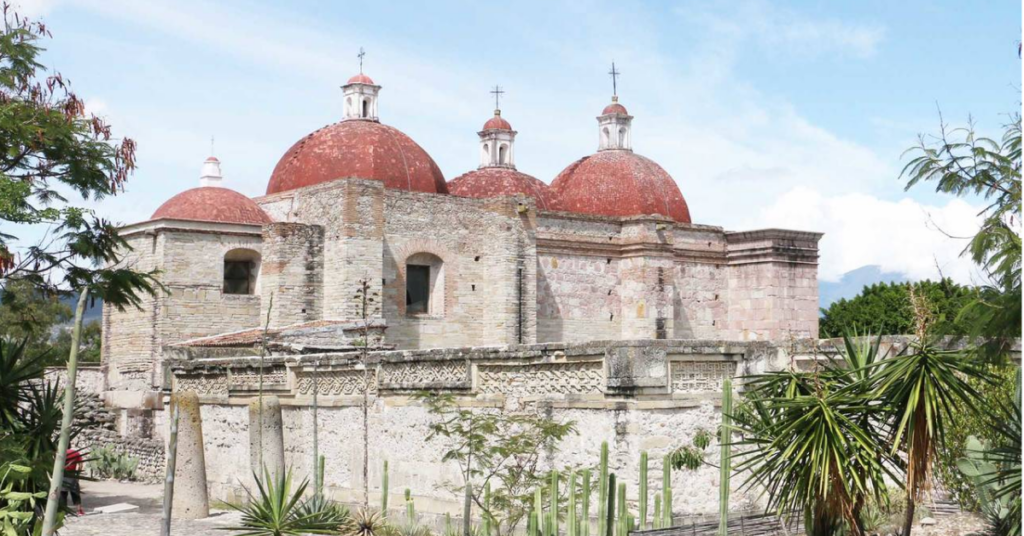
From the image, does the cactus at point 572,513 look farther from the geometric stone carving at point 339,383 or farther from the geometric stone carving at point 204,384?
the geometric stone carving at point 204,384

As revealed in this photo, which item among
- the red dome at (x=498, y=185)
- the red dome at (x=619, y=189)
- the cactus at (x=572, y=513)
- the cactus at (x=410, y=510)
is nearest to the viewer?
the cactus at (x=572, y=513)

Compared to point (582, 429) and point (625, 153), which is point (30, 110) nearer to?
point (582, 429)

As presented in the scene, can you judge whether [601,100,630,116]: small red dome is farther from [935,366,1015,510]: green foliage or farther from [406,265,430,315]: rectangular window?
[935,366,1015,510]: green foliage

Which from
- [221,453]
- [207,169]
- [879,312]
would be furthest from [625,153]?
[221,453]

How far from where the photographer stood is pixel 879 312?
112 ft

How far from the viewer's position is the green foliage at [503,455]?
41.4 ft

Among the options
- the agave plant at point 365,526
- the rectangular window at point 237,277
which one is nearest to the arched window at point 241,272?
the rectangular window at point 237,277

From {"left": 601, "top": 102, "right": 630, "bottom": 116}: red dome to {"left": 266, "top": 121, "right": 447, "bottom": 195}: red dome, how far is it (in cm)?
665

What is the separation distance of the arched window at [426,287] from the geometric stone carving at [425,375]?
12.6 m

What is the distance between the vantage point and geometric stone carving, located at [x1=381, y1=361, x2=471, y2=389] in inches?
552

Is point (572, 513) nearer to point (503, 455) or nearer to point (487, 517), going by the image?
point (487, 517)

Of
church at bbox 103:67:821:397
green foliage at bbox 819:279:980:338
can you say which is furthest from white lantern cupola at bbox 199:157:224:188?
green foliage at bbox 819:279:980:338

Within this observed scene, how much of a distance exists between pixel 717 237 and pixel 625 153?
147 inches

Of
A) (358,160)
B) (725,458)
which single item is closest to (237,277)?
(358,160)
